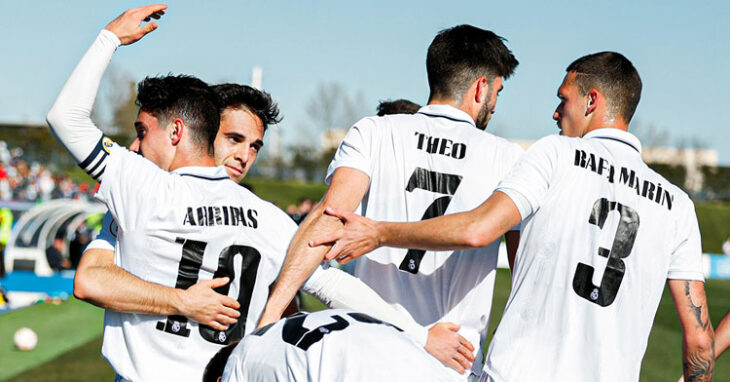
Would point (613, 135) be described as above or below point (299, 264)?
above

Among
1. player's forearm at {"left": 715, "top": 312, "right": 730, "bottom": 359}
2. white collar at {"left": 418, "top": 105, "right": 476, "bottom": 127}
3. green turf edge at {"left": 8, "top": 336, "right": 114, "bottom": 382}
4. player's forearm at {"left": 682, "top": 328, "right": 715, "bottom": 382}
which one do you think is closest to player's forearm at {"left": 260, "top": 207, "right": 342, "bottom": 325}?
white collar at {"left": 418, "top": 105, "right": 476, "bottom": 127}

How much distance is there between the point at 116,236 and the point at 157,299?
0.38 metres

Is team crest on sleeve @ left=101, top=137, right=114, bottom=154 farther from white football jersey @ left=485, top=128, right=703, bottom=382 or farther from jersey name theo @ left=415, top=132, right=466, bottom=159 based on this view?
white football jersey @ left=485, top=128, right=703, bottom=382

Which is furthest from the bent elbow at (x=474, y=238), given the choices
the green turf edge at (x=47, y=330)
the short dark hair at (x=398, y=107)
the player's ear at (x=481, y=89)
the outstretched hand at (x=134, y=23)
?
the green turf edge at (x=47, y=330)

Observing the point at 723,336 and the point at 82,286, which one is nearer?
the point at 82,286

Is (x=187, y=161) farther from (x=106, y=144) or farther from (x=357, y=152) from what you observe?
(x=357, y=152)

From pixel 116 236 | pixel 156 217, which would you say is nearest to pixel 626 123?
pixel 156 217

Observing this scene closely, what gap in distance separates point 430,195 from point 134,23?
1.45 m

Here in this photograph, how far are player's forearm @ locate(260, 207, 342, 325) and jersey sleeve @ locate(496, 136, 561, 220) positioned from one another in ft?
2.35

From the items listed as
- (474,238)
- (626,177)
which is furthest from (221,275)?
(626,177)

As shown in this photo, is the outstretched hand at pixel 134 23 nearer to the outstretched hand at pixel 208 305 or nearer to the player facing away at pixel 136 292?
the player facing away at pixel 136 292

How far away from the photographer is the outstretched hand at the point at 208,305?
3.05 m

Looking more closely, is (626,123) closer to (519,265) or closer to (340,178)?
(519,265)

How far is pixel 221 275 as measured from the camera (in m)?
3.18
